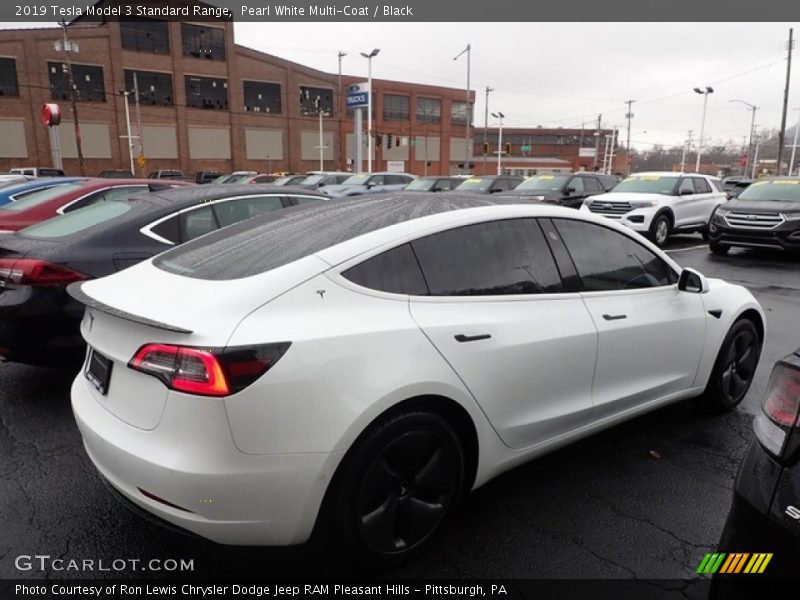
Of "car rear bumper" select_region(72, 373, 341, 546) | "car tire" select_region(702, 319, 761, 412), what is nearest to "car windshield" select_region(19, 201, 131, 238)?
"car rear bumper" select_region(72, 373, 341, 546)

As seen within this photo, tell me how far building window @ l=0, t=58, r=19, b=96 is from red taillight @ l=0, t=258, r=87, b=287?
186 ft

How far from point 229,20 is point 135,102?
39.6ft

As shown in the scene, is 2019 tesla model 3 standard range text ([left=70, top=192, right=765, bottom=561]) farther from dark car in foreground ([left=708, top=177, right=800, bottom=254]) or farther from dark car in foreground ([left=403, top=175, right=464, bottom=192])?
dark car in foreground ([left=403, top=175, right=464, bottom=192])

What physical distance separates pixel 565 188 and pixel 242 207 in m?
12.7

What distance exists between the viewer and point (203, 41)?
5484 centimetres

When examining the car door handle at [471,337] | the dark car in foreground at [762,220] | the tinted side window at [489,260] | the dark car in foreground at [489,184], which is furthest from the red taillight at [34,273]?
the dark car in foreground at [489,184]

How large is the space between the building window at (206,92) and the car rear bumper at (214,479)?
59.5 meters

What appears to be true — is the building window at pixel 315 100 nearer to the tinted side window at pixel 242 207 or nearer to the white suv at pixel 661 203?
the white suv at pixel 661 203

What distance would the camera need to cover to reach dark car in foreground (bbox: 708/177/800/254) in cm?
1095

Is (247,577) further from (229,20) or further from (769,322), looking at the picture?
(229,20)

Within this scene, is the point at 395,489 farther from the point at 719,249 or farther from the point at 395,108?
the point at 395,108

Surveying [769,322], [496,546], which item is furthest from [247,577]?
[769,322]

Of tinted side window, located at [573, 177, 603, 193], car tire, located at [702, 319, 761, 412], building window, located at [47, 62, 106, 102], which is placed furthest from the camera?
building window, located at [47, 62, 106, 102]

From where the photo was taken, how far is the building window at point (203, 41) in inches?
2122
